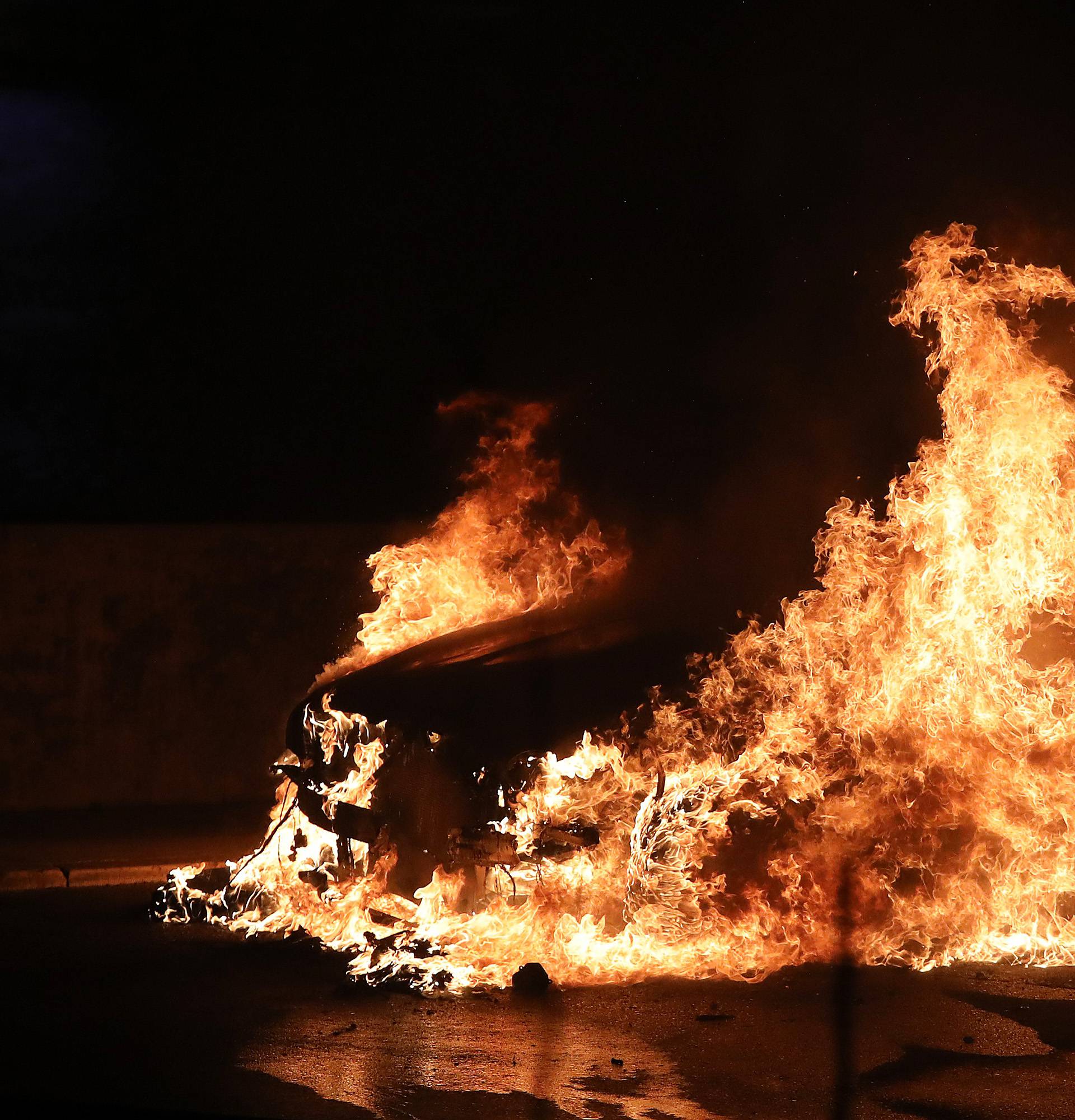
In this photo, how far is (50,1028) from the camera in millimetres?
7016

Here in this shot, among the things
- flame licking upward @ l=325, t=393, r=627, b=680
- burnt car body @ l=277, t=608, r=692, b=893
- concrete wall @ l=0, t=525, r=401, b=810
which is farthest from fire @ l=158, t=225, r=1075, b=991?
concrete wall @ l=0, t=525, r=401, b=810

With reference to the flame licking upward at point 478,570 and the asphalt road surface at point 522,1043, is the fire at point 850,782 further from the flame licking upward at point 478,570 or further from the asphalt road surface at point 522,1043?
the flame licking upward at point 478,570

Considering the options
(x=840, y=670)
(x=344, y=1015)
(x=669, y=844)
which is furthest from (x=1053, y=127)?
(x=344, y=1015)

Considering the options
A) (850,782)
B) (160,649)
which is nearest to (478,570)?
(850,782)

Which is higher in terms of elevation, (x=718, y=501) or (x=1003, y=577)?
(x=718, y=501)

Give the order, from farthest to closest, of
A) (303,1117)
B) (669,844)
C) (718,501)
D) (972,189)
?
(972,189) < (718,501) < (669,844) < (303,1117)

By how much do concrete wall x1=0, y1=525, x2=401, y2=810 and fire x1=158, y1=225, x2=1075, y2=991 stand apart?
16.7ft

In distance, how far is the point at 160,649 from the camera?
48.1ft

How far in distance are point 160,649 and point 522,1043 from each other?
8.88m

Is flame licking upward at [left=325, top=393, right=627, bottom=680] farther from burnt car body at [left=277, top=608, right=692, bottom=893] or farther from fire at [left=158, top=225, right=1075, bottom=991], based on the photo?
fire at [left=158, top=225, right=1075, bottom=991]

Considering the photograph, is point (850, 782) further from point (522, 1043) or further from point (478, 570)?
point (478, 570)

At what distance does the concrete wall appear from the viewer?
14.1m

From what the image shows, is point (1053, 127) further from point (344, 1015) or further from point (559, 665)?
point (344, 1015)

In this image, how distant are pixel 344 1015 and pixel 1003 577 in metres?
5.09
